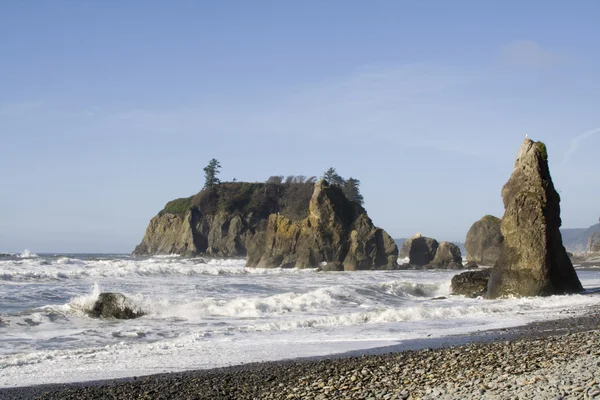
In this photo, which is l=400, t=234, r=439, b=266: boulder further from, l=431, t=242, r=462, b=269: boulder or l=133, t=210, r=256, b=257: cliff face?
l=133, t=210, r=256, b=257: cliff face

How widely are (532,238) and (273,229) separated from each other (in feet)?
133

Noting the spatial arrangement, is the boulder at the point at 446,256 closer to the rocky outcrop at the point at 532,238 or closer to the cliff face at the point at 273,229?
the cliff face at the point at 273,229

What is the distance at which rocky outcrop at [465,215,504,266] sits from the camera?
2522 inches

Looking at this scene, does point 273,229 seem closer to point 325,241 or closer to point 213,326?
point 325,241

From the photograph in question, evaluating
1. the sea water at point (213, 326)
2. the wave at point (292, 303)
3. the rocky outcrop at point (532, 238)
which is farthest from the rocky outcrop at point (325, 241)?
the rocky outcrop at point (532, 238)

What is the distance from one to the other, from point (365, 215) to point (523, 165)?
38474 millimetres

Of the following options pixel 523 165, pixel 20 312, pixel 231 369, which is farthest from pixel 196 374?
pixel 523 165

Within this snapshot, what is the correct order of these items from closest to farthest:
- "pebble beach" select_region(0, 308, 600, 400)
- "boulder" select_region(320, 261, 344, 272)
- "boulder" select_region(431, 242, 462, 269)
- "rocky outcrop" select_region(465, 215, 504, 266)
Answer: "pebble beach" select_region(0, 308, 600, 400) → "boulder" select_region(320, 261, 344, 272) → "boulder" select_region(431, 242, 462, 269) → "rocky outcrop" select_region(465, 215, 504, 266)

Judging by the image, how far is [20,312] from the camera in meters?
19.1

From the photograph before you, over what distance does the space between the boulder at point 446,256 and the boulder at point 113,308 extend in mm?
45871

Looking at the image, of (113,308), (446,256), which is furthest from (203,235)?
(113,308)

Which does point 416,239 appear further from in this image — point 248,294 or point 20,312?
point 20,312

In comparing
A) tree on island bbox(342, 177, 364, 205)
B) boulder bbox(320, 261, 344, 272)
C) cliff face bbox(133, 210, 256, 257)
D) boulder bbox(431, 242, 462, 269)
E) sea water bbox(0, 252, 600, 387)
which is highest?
tree on island bbox(342, 177, 364, 205)

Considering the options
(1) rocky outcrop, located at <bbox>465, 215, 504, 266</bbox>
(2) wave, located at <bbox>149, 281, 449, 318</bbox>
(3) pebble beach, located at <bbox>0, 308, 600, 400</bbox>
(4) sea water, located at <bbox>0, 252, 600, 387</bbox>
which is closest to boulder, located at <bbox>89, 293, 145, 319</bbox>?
(4) sea water, located at <bbox>0, 252, 600, 387</bbox>
